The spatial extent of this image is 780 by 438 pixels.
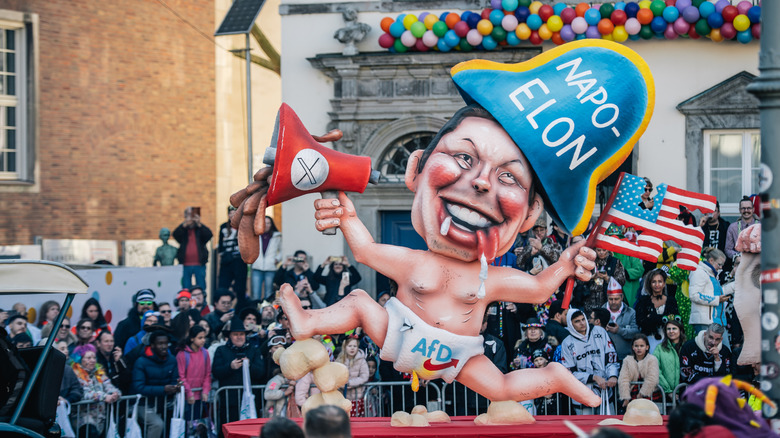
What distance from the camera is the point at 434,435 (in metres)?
6.62

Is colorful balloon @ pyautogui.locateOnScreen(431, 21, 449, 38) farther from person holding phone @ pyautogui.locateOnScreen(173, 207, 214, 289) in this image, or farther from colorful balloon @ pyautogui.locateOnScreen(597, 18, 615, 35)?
person holding phone @ pyautogui.locateOnScreen(173, 207, 214, 289)

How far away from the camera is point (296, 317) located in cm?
672

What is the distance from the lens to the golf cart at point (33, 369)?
7.16 m

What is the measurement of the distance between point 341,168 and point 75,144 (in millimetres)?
13390

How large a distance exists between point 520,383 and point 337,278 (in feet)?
19.6

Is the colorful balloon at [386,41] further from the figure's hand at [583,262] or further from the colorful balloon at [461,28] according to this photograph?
the figure's hand at [583,262]

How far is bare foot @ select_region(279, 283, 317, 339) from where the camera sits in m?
6.71

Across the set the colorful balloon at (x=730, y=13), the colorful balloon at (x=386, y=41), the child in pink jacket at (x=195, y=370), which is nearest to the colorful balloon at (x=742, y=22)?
the colorful balloon at (x=730, y=13)

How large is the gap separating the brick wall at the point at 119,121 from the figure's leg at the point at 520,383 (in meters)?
13.5

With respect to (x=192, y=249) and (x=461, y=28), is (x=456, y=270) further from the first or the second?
Answer: (x=192, y=249)

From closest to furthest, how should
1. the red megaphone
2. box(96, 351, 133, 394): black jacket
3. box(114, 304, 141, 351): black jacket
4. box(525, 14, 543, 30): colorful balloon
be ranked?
1. the red megaphone
2. box(96, 351, 133, 394): black jacket
3. box(114, 304, 141, 351): black jacket
4. box(525, 14, 543, 30): colorful balloon

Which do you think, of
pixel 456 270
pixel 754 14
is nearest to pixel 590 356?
pixel 456 270

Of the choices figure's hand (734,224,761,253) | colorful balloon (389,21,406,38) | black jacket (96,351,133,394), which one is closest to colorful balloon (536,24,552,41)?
colorful balloon (389,21,406,38)

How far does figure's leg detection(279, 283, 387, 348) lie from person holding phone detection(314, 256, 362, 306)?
5501 millimetres
